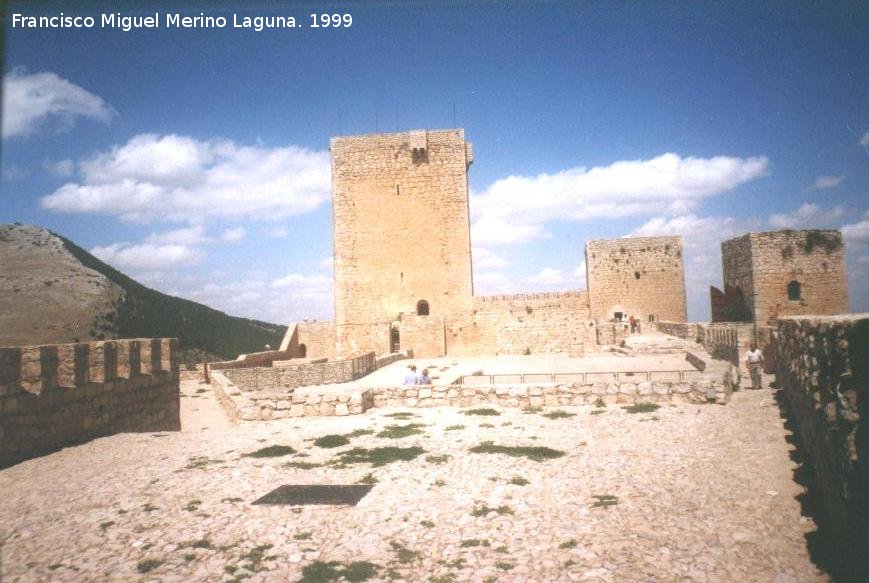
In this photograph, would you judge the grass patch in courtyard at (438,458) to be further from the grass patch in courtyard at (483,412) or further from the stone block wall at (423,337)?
the stone block wall at (423,337)

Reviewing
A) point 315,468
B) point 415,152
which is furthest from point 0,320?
point 315,468

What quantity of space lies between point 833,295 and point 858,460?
74.6 ft

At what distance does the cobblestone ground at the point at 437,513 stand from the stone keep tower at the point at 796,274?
625 inches

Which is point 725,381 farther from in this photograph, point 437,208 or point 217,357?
point 217,357

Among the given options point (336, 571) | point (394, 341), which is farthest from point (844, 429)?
point (394, 341)

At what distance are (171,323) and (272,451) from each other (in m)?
49.3

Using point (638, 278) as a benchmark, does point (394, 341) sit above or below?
below

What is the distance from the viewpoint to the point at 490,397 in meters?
10.8

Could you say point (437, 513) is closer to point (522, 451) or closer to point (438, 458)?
point (438, 458)

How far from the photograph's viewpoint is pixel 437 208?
2717cm

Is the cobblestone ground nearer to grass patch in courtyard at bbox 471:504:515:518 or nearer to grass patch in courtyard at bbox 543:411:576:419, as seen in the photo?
grass patch in courtyard at bbox 471:504:515:518

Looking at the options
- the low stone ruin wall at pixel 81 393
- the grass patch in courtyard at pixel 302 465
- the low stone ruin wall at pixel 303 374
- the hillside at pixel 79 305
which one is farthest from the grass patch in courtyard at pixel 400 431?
the hillside at pixel 79 305

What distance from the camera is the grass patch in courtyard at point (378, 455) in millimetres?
6843

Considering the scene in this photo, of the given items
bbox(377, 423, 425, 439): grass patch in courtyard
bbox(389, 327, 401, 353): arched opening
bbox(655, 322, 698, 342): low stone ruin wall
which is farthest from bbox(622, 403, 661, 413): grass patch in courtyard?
bbox(389, 327, 401, 353): arched opening
